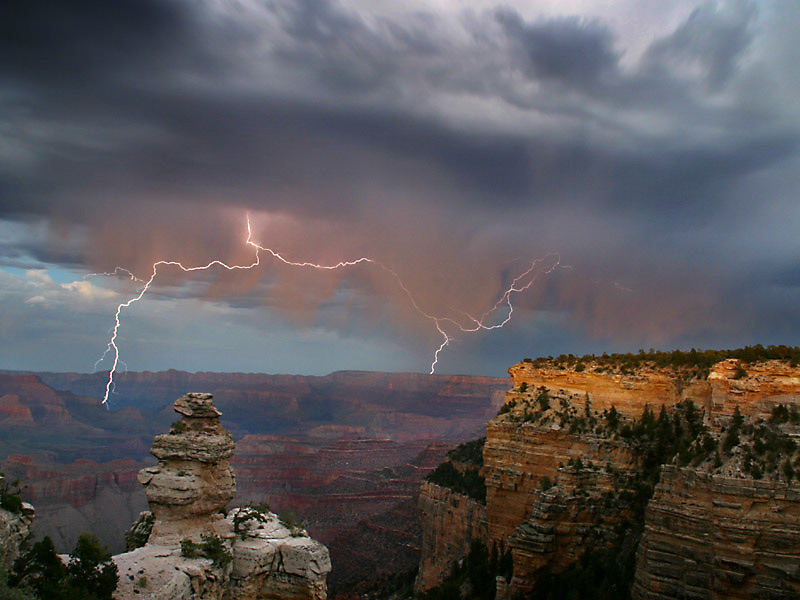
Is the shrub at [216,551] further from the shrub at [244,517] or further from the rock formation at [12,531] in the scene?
the rock formation at [12,531]

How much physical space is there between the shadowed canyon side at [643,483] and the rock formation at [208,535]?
41.7ft

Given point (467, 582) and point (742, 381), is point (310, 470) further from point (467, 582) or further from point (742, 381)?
point (742, 381)

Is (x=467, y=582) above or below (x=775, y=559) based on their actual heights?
below

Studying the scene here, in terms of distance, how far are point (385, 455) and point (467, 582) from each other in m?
88.6

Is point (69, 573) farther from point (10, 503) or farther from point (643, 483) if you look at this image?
point (643, 483)

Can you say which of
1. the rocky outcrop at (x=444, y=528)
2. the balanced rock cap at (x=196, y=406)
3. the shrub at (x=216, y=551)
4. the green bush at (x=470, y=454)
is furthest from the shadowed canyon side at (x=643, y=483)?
the balanced rock cap at (x=196, y=406)

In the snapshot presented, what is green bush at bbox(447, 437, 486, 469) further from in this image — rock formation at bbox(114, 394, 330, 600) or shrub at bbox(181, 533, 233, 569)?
shrub at bbox(181, 533, 233, 569)

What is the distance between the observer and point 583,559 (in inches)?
1093

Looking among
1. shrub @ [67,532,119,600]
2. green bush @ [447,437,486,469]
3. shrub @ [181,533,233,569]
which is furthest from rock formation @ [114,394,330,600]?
green bush @ [447,437,486,469]

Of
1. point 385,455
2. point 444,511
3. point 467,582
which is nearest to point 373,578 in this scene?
point 444,511

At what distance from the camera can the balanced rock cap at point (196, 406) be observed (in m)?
21.1

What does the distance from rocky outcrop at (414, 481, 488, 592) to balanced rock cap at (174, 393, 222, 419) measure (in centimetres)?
2508

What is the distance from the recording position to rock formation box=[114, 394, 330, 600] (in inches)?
745

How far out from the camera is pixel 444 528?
45719 millimetres
